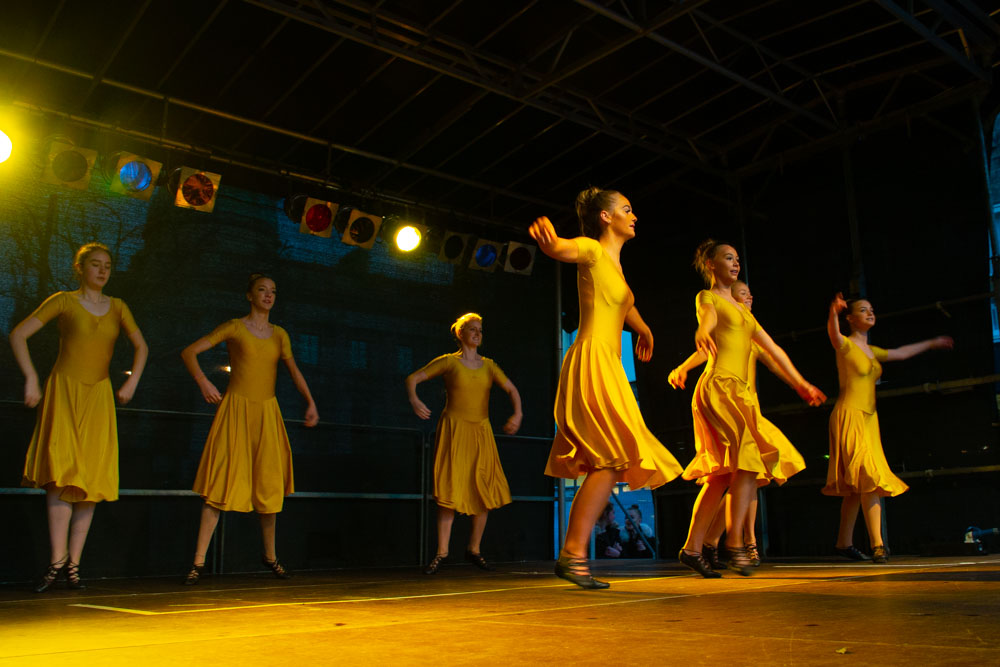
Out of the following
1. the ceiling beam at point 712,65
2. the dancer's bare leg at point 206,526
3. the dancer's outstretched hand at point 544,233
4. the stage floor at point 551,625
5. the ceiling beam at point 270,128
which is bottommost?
the stage floor at point 551,625

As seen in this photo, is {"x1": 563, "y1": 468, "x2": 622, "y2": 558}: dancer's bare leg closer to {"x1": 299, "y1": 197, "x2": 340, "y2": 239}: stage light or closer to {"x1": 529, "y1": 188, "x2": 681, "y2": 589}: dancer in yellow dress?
{"x1": 529, "y1": 188, "x2": 681, "y2": 589}: dancer in yellow dress

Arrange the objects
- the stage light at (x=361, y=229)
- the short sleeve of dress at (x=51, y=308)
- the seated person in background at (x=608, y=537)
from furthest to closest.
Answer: the seated person in background at (x=608, y=537) → the stage light at (x=361, y=229) → the short sleeve of dress at (x=51, y=308)

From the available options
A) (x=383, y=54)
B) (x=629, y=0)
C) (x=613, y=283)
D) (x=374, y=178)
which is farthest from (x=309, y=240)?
(x=613, y=283)

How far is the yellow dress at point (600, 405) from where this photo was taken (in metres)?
3.79

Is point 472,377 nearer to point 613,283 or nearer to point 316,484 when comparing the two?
point 316,484

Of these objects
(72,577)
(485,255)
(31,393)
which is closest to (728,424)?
(72,577)

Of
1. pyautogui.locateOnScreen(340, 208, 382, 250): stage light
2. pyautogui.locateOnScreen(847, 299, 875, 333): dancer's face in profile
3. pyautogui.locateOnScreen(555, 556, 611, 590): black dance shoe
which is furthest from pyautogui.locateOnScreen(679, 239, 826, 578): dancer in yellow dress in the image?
pyautogui.locateOnScreen(340, 208, 382, 250): stage light

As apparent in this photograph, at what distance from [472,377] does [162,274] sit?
9.58 ft

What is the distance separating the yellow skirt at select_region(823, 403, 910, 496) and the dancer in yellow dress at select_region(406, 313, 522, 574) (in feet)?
7.70

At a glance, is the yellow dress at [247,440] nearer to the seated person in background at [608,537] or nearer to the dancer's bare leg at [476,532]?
the dancer's bare leg at [476,532]

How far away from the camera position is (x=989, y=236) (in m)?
7.11

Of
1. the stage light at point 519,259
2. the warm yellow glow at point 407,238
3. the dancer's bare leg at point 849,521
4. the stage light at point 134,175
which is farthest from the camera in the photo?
the stage light at point 519,259

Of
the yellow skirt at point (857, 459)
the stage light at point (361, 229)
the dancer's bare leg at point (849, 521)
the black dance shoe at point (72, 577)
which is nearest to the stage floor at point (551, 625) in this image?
the black dance shoe at point (72, 577)

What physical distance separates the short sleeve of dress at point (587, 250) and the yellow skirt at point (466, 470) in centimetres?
321
